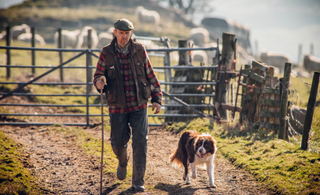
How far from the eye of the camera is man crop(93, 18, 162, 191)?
392 centimetres

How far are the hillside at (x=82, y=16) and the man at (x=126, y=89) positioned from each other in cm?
2832

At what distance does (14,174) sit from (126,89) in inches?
76.1

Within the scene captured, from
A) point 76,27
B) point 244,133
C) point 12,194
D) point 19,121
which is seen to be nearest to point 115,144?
point 12,194

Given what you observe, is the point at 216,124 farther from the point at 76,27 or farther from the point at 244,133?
the point at 76,27

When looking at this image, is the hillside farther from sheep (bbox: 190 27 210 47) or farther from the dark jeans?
the dark jeans

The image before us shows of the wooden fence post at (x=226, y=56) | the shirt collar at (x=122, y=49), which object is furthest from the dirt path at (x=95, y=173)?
the wooden fence post at (x=226, y=56)

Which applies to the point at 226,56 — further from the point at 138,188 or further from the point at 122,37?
the point at 138,188

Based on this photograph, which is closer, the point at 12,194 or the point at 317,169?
the point at 12,194

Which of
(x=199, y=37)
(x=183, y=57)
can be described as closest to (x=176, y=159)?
(x=183, y=57)

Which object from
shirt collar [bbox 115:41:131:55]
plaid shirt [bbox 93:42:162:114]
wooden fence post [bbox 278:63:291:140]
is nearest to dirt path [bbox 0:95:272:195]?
plaid shirt [bbox 93:42:162:114]

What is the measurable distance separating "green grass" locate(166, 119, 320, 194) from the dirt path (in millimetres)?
194

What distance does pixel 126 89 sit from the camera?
13.1ft

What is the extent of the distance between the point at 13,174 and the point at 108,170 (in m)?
1.39

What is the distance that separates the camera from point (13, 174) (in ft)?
13.0
